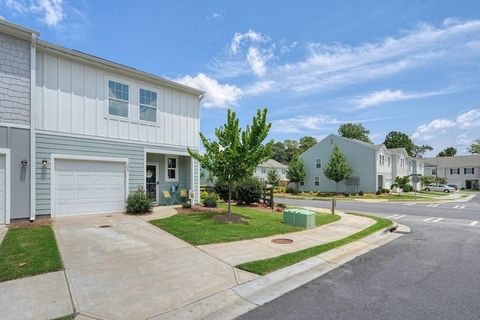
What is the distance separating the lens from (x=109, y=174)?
11.8 meters

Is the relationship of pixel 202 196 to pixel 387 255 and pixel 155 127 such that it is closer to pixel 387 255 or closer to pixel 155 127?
pixel 155 127

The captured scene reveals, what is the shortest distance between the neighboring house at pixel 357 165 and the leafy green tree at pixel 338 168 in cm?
191

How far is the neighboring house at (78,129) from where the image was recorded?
927 centimetres

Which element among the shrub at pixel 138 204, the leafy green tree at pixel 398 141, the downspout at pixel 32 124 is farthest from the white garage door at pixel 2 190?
the leafy green tree at pixel 398 141

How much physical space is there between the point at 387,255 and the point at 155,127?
35.6 feet

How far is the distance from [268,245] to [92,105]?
9112 millimetres

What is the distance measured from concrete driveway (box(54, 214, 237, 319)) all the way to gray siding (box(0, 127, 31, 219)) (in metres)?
2.10

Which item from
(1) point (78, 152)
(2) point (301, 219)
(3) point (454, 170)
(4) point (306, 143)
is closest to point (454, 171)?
(3) point (454, 170)

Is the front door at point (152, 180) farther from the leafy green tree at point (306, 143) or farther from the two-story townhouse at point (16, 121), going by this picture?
the leafy green tree at point (306, 143)

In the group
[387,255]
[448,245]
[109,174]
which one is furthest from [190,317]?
[109,174]

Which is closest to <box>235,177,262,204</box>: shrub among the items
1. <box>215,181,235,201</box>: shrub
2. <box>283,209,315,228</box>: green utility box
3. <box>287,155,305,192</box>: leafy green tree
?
<box>215,181,235,201</box>: shrub

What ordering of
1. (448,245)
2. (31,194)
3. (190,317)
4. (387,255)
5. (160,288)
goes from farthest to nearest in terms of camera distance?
1. (31,194)
2. (448,245)
3. (387,255)
4. (160,288)
5. (190,317)

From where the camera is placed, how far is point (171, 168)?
1455 centimetres

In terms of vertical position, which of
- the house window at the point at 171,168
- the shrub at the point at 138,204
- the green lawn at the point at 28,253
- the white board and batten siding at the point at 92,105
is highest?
the white board and batten siding at the point at 92,105
